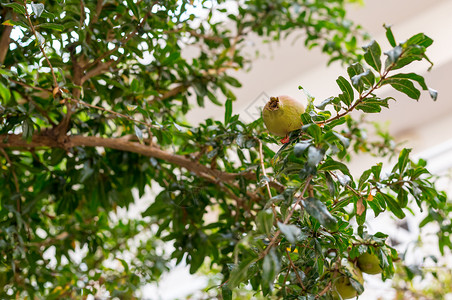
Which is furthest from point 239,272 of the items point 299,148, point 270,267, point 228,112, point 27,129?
point 27,129

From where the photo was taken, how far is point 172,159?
47.4 inches

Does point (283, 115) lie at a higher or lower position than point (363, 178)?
higher

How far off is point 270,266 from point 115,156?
841 millimetres

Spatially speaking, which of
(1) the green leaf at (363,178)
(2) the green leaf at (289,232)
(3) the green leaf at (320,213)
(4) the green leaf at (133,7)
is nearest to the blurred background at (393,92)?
(4) the green leaf at (133,7)

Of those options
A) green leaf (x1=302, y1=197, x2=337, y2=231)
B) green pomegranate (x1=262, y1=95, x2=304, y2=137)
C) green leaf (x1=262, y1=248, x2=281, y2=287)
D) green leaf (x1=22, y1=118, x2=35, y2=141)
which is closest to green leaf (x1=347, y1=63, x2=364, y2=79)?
green pomegranate (x1=262, y1=95, x2=304, y2=137)

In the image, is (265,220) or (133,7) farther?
(133,7)

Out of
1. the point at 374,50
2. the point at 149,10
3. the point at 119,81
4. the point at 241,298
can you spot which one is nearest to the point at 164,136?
the point at 119,81

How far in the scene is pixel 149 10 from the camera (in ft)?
3.57

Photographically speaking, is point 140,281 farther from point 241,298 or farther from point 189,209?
point 241,298

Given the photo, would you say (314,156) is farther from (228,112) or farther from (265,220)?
(228,112)

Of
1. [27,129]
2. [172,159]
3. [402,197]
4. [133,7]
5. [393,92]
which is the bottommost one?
[402,197]

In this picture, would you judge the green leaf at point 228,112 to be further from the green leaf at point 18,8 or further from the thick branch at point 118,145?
the green leaf at point 18,8

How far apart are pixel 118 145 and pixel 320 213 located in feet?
2.14

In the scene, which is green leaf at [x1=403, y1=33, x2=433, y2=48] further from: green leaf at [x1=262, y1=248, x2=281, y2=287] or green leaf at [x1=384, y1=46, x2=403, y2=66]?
green leaf at [x1=262, y1=248, x2=281, y2=287]
